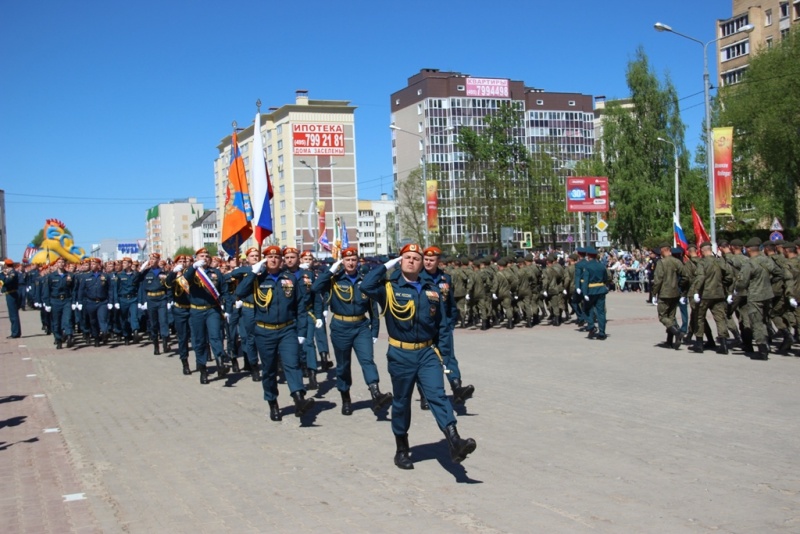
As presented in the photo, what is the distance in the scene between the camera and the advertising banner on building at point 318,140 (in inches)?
3034

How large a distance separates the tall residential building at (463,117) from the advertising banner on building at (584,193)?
4976cm

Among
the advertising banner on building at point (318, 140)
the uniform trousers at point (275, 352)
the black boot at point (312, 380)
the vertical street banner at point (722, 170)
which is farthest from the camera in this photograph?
the advertising banner on building at point (318, 140)

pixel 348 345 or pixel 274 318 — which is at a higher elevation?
pixel 274 318

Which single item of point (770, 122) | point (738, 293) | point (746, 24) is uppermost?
point (746, 24)

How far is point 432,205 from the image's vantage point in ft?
157

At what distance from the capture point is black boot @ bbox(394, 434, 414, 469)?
7418 millimetres

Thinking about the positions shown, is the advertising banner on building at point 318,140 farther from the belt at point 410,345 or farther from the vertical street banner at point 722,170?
the belt at point 410,345

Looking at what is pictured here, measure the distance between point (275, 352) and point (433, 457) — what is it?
289 cm

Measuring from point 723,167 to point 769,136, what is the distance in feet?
68.8

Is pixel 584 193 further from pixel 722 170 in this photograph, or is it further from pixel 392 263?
pixel 392 263

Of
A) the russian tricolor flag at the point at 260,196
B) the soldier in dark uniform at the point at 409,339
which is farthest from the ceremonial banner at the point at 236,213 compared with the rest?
the soldier in dark uniform at the point at 409,339

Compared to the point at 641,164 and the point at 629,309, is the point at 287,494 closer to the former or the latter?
the point at 629,309

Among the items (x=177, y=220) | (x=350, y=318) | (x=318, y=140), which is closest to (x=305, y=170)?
(x=318, y=140)

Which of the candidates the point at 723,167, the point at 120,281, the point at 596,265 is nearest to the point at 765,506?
the point at 596,265
